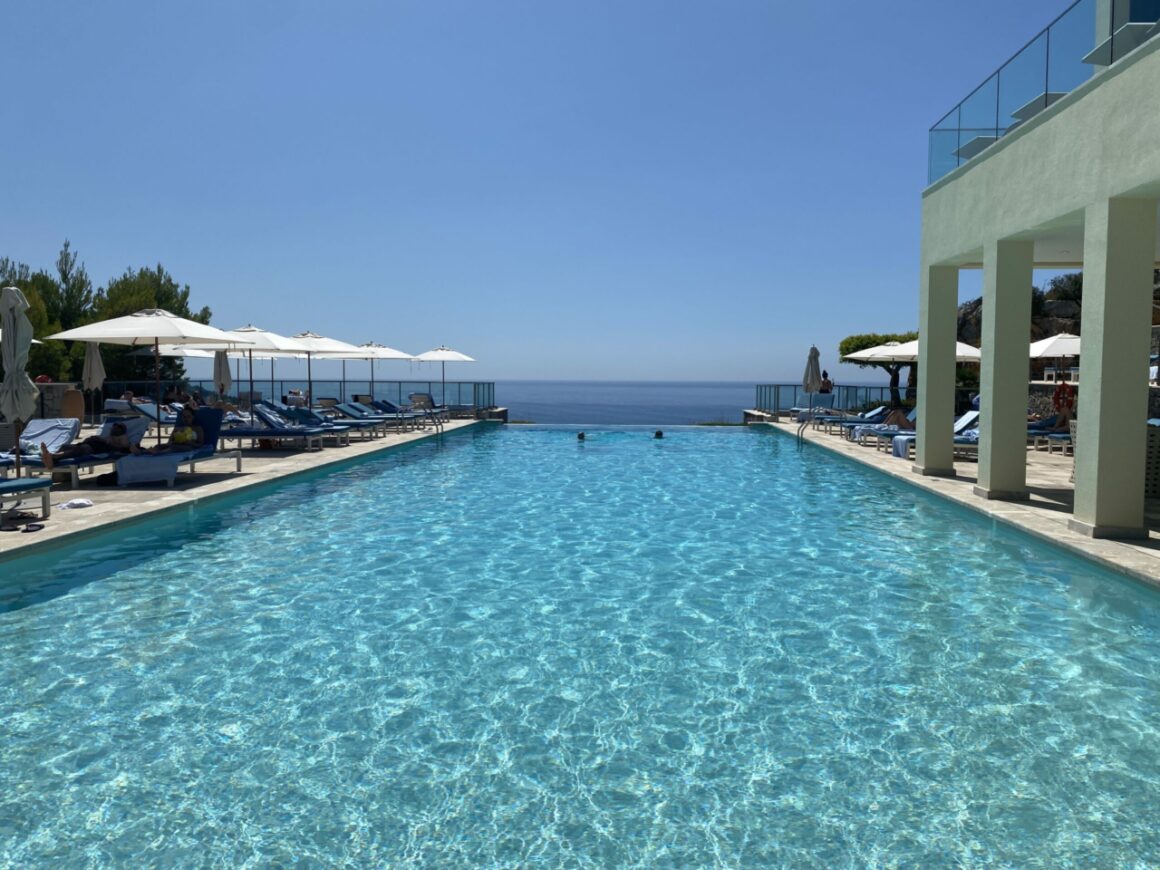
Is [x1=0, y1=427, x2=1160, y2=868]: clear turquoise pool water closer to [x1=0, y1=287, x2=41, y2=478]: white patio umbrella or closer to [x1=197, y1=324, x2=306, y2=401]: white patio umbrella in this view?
[x1=0, y1=287, x2=41, y2=478]: white patio umbrella

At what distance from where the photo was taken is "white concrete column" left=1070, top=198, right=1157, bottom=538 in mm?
6965

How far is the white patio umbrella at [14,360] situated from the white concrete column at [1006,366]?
1090cm

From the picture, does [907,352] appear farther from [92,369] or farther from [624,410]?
[624,410]

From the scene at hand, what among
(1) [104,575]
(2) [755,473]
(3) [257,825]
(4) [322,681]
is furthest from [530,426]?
(3) [257,825]

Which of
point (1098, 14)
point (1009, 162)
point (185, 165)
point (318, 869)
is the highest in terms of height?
point (185, 165)

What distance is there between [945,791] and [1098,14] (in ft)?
26.4

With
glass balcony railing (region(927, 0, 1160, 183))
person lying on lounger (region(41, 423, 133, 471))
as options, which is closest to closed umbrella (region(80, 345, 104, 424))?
person lying on lounger (region(41, 423, 133, 471))

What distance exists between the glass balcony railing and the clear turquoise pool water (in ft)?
15.8

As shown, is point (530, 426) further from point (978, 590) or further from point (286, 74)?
point (978, 590)

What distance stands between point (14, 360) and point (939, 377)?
39.6 feet

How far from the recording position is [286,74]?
20969 mm

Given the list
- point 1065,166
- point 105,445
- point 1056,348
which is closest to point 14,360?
point 105,445

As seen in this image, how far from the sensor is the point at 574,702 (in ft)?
13.7

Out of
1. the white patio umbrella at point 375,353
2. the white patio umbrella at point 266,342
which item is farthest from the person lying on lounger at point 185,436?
the white patio umbrella at point 375,353
